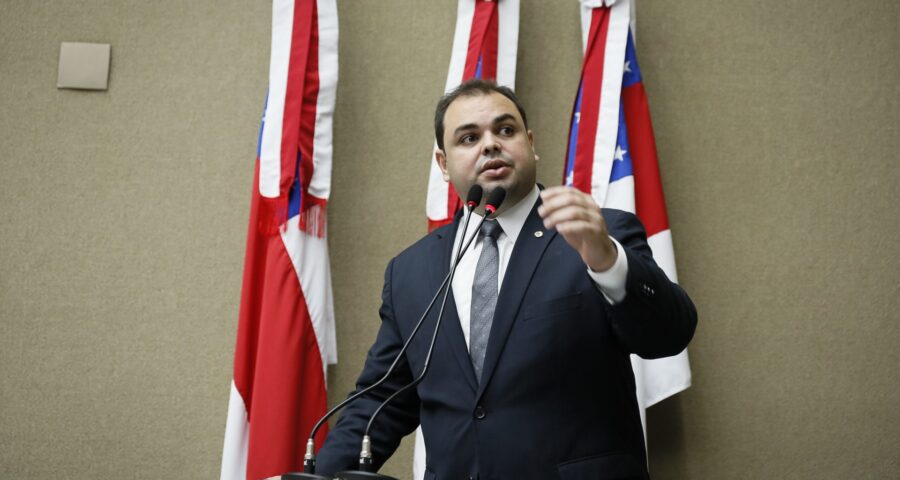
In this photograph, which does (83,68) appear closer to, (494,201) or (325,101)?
(325,101)

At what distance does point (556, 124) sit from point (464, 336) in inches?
61.7

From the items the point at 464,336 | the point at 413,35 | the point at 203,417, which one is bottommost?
the point at 203,417

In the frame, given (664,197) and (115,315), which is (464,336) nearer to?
(664,197)

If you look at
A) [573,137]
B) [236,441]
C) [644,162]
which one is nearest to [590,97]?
[573,137]

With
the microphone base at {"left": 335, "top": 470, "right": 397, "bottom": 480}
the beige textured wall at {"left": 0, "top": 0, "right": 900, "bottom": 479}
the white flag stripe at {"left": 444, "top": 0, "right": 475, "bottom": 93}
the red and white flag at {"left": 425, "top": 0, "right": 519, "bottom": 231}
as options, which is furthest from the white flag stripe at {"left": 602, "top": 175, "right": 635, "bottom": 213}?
the microphone base at {"left": 335, "top": 470, "right": 397, "bottom": 480}

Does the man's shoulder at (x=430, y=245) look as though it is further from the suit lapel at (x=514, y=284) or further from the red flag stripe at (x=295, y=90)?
the red flag stripe at (x=295, y=90)

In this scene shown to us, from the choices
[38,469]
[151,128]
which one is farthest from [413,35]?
[38,469]

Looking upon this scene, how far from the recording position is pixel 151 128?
2938 millimetres

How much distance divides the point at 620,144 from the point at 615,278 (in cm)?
146

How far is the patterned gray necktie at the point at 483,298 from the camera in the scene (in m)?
1.54

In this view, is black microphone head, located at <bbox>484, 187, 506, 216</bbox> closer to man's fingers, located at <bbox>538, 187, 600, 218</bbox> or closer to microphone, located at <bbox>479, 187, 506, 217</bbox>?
microphone, located at <bbox>479, 187, 506, 217</bbox>

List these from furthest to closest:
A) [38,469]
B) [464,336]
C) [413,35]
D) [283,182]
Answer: [413,35], [38,469], [283,182], [464,336]

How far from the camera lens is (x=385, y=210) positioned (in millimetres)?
2908

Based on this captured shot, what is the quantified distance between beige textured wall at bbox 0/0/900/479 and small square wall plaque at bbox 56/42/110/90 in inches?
1.7
